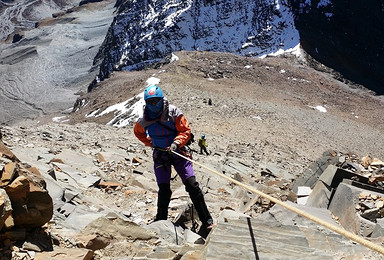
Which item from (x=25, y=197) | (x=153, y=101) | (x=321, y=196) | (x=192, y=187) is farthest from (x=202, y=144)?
(x=25, y=197)

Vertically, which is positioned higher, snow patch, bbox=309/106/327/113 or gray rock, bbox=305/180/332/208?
gray rock, bbox=305/180/332/208

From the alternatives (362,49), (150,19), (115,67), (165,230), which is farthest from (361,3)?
(165,230)

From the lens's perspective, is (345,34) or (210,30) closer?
(345,34)

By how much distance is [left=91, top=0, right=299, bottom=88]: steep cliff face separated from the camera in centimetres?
4794

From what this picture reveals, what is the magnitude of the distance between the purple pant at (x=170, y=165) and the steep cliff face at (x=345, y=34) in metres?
41.3

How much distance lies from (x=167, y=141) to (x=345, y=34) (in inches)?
1903

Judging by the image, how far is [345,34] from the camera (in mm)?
48594

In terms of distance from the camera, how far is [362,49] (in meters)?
47.5

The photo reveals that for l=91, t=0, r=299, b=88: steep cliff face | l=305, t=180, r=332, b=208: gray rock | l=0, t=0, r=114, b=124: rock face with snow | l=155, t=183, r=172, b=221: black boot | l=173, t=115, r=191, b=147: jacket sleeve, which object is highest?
l=173, t=115, r=191, b=147: jacket sleeve

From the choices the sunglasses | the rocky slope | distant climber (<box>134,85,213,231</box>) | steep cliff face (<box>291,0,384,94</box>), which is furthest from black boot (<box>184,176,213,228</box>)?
steep cliff face (<box>291,0,384,94</box>)

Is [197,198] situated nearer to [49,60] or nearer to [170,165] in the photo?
[170,165]

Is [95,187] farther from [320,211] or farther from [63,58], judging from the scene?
[63,58]

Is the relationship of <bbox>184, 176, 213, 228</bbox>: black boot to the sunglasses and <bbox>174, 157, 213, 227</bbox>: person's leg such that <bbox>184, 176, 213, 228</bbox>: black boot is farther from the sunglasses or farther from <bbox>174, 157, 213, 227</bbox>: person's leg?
the sunglasses

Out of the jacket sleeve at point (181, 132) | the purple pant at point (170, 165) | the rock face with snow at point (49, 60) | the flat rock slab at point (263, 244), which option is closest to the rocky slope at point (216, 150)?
the flat rock slab at point (263, 244)
